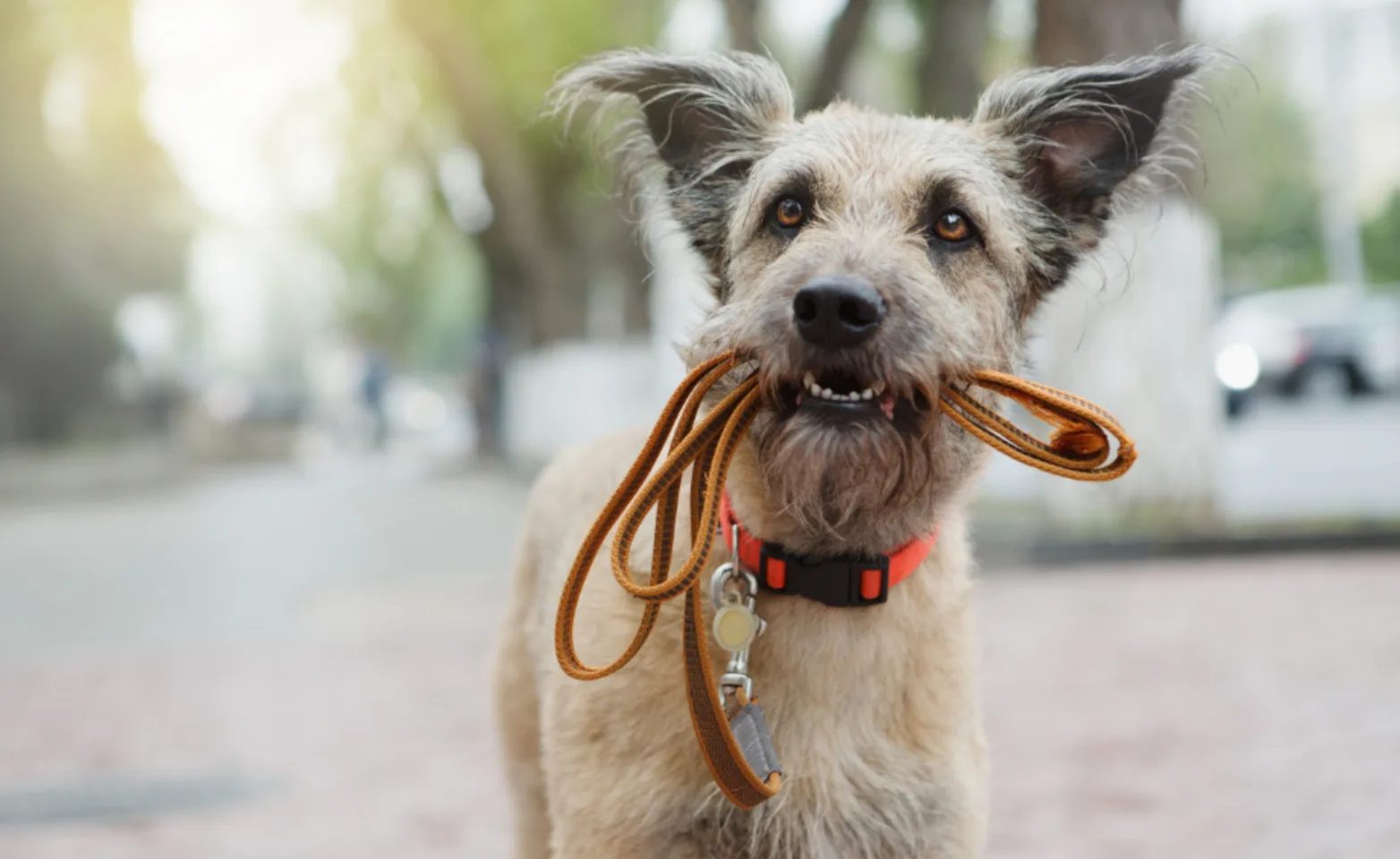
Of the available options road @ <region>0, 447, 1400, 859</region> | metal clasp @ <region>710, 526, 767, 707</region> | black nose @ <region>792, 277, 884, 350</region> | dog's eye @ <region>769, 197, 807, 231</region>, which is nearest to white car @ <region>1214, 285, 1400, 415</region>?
road @ <region>0, 447, 1400, 859</region>

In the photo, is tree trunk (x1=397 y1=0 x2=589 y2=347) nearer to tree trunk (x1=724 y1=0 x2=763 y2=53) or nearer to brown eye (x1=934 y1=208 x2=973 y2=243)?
tree trunk (x1=724 y1=0 x2=763 y2=53)

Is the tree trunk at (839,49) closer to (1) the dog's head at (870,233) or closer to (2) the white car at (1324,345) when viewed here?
(1) the dog's head at (870,233)

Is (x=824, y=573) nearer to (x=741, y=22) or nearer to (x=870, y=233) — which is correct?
(x=870, y=233)

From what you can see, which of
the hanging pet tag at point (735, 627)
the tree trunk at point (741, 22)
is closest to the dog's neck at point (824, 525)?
the hanging pet tag at point (735, 627)

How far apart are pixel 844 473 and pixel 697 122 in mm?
1279

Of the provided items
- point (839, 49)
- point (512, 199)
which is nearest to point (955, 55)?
point (839, 49)

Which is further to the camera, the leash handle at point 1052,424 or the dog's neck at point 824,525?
the dog's neck at point 824,525

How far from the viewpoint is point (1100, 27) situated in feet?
39.9

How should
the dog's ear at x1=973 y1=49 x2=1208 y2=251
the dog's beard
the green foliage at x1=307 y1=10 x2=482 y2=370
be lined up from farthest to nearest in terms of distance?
1. the green foliage at x1=307 y1=10 x2=482 y2=370
2. the dog's ear at x1=973 y1=49 x2=1208 y2=251
3. the dog's beard

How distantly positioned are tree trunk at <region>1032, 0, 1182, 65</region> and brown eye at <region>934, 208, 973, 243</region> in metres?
9.15

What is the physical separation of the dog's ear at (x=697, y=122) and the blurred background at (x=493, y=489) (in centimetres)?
19

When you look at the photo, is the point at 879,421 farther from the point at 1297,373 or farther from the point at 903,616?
the point at 1297,373

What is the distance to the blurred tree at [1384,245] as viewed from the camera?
47188mm

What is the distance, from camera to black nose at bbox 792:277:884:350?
9.39 ft
